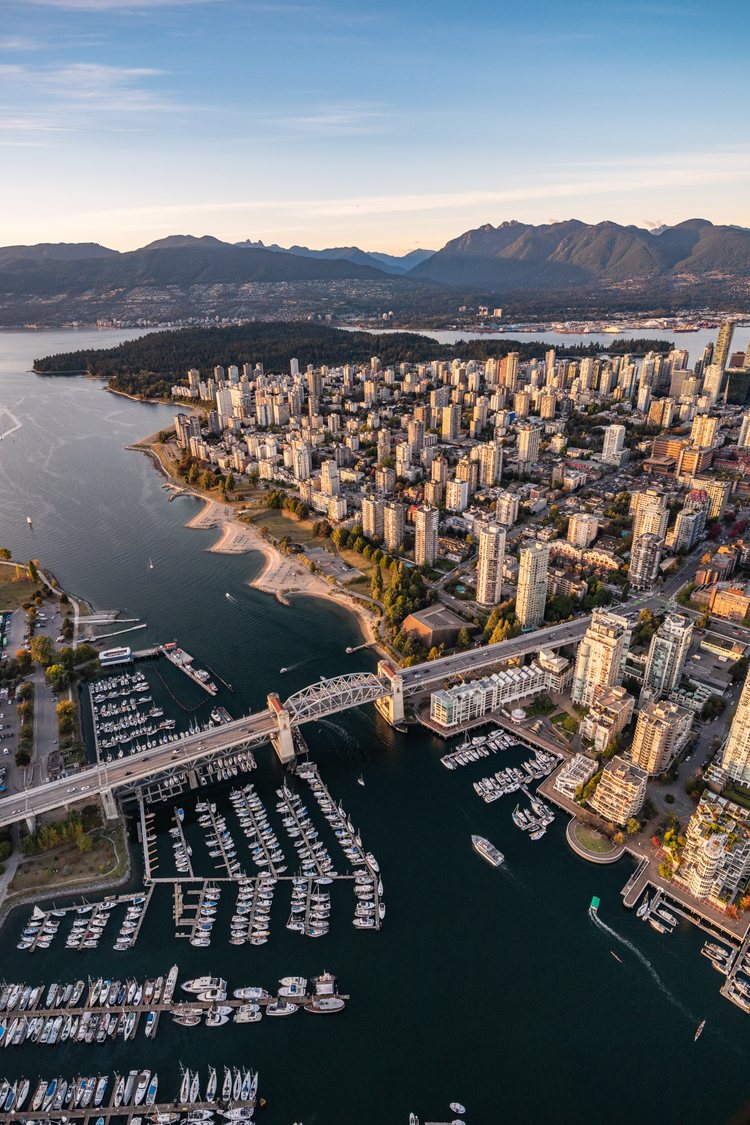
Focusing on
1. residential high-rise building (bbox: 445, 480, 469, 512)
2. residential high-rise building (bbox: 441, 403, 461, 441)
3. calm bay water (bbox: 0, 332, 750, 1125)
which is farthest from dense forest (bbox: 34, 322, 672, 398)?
calm bay water (bbox: 0, 332, 750, 1125)

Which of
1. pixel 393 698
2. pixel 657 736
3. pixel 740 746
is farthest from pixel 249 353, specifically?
pixel 740 746

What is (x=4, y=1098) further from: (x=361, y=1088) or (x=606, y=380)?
(x=606, y=380)

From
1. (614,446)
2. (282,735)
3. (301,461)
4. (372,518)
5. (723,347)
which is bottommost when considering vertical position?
(282,735)

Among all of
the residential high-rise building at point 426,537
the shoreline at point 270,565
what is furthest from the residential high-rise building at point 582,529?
the shoreline at point 270,565

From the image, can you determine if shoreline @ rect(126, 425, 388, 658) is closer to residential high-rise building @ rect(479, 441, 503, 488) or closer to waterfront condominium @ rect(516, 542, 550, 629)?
waterfront condominium @ rect(516, 542, 550, 629)

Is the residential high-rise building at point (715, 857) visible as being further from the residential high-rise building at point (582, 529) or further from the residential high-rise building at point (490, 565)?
the residential high-rise building at point (582, 529)

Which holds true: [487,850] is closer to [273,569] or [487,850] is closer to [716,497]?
[273,569]
